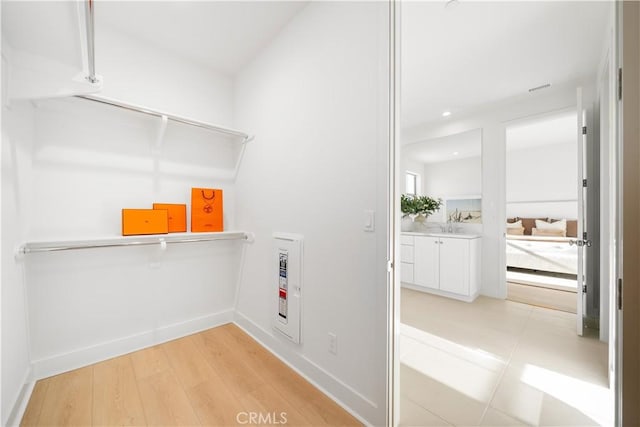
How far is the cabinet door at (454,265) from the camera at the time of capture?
10.8 ft

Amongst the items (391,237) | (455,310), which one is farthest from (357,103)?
(455,310)

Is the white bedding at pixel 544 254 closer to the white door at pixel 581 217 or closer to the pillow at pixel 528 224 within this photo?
the pillow at pixel 528 224

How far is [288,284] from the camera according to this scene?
1.86 m

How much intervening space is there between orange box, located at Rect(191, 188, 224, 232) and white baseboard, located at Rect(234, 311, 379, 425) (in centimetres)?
97

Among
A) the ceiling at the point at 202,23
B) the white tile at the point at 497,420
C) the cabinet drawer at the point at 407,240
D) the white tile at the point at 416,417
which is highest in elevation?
the ceiling at the point at 202,23

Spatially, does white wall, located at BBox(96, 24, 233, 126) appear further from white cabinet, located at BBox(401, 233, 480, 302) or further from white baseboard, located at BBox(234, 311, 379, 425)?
white cabinet, located at BBox(401, 233, 480, 302)

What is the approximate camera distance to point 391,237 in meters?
1.28

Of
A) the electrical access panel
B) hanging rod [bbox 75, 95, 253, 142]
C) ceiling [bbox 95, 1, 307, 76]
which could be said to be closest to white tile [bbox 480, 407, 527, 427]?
the electrical access panel

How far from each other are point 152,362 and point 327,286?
145 centimetres

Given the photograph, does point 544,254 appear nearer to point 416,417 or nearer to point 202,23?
point 416,417

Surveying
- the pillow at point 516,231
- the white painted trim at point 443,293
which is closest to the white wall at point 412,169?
the white painted trim at point 443,293

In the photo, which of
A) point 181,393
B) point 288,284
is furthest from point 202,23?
point 181,393

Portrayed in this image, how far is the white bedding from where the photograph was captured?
414cm

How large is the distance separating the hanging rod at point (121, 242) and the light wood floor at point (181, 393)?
863 mm
